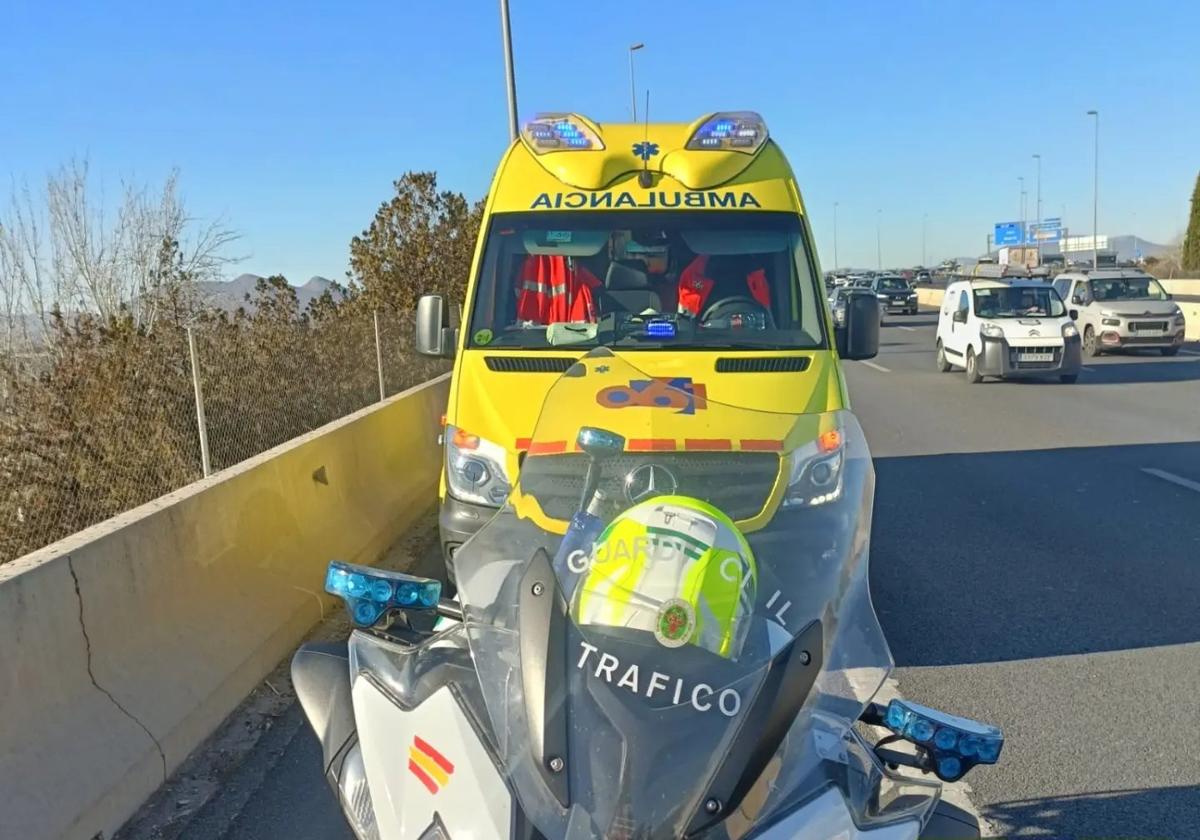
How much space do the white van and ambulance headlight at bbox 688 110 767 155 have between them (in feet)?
44.1

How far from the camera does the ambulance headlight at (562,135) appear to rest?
6.26 meters

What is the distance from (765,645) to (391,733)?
82cm

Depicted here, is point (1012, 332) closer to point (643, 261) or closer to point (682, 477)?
point (643, 261)

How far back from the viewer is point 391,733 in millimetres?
2152

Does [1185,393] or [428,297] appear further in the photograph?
[1185,393]

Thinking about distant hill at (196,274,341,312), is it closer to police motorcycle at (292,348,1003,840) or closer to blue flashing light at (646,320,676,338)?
blue flashing light at (646,320,676,338)

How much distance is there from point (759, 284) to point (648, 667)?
4406 mm

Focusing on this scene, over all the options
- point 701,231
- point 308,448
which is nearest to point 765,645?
point 701,231

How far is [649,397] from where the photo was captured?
2.70 m

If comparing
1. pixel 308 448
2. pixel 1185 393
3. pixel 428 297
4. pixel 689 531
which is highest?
pixel 428 297

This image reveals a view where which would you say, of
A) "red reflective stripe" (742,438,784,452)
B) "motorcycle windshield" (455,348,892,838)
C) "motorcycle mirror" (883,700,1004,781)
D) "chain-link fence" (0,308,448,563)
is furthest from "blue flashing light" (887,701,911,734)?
"chain-link fence" (0,308,448,563)

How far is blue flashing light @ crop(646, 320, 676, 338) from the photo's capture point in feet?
18.2

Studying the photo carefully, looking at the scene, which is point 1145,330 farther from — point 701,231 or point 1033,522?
point 701,231

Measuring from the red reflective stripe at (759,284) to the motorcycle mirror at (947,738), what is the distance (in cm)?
400
